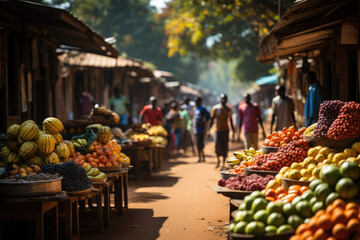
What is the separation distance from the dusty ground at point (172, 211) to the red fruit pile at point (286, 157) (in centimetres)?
107

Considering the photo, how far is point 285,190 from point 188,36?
1270 inches

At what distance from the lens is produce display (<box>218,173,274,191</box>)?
615cm

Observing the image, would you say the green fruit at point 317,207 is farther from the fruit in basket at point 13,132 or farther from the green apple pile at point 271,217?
the fruit in basket at point 13,132

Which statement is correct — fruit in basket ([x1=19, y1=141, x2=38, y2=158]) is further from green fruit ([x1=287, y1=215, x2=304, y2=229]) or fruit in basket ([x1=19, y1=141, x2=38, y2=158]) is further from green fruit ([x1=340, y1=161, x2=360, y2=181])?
green fruit ([x1=340, y1=161, x2=360, y2=181])

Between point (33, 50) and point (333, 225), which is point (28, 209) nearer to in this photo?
point (333, 225)

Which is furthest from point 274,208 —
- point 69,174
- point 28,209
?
point 69,174

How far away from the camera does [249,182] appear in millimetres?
6230

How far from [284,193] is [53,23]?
304 inches

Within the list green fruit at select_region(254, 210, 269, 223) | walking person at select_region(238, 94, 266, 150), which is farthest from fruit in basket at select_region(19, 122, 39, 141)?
walking person at select_region(238, 94, 266, 150)

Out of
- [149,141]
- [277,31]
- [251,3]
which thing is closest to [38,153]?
[277,31]

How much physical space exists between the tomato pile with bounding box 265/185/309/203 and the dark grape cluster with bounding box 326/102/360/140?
0.97 metres

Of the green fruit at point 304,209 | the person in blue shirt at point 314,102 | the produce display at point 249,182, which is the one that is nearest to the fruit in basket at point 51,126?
the produce display at point 249,182

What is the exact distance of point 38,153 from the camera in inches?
283

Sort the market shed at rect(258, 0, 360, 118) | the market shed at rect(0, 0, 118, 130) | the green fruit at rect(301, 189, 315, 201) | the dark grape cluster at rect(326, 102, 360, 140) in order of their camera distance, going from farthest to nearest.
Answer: the market shed at rect(0, 0, 118, 130) < the market shed at rect(258, 0, 360, 118) < the dark grape cluster at rect(326, 102, 360, 140) < the green fruit at rect(301, 189, 315, 201)
